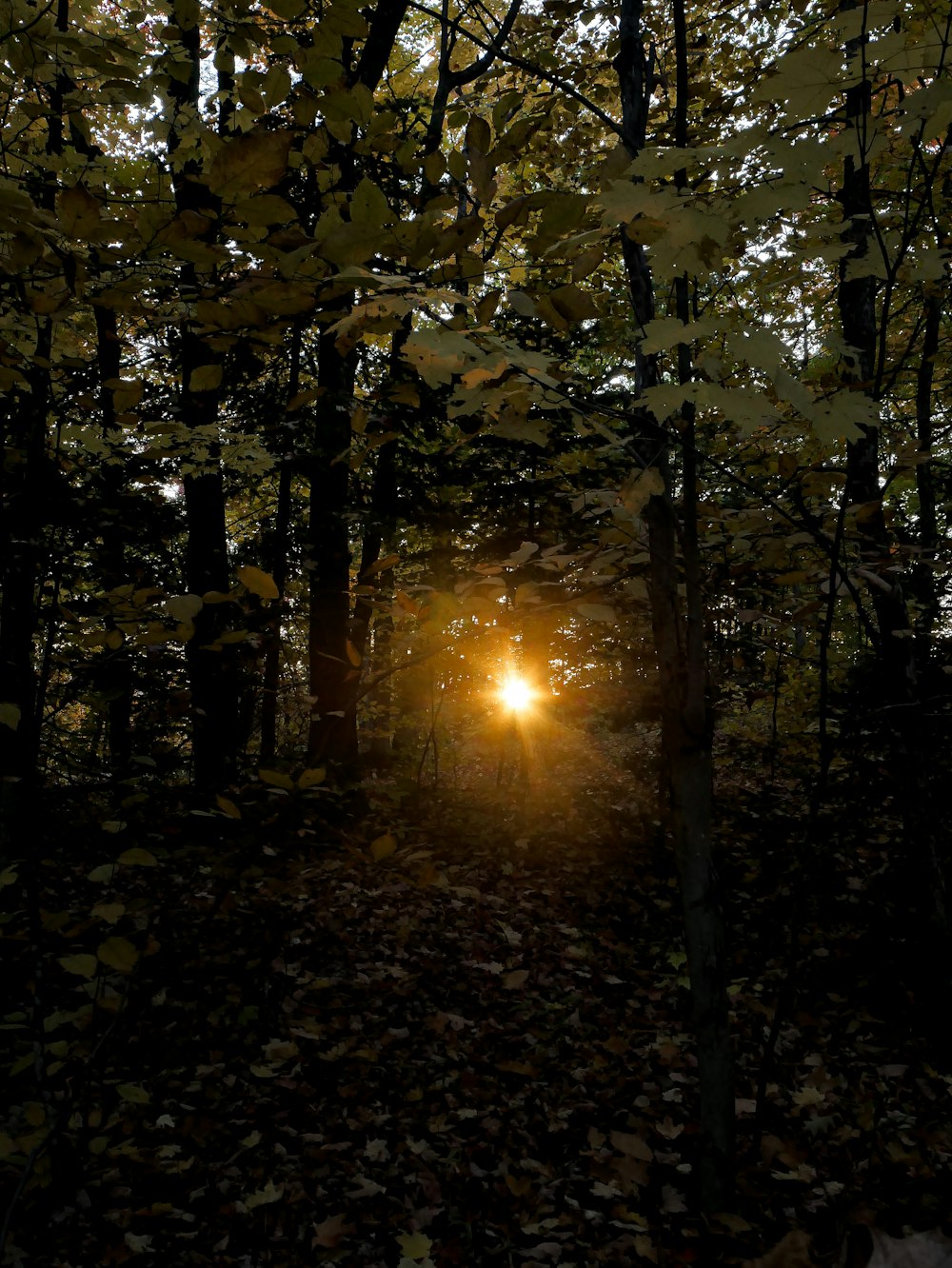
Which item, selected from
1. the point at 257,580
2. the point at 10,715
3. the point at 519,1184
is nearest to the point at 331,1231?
the point at 519,1184

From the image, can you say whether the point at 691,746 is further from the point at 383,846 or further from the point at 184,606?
the point at 184,606

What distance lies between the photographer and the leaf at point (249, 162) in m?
1.35

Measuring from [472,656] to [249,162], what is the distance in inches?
263

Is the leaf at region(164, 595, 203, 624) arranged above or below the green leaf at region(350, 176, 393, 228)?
below

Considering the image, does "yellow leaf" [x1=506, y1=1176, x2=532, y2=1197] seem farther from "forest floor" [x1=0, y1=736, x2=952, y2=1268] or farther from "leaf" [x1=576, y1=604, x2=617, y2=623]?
"leaf" [x1=576, y1=604, x2=617, y2=623]

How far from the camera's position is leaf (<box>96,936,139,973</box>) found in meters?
1.74

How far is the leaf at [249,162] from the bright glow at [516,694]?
26.7ft

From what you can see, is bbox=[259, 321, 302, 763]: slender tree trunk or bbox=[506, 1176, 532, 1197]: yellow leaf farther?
Result: bbox=[259, 321, 302, 763]: slender tree trunk

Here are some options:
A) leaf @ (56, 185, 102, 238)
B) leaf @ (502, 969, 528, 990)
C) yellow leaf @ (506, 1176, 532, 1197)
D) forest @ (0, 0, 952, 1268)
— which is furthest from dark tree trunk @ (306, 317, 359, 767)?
leaf @ (56, 185, 102, 238)

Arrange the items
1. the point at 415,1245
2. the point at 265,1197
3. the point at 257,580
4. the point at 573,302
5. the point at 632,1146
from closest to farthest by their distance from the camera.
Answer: the point at 573,302, the point at 257,580, the point at 415,1245, the point at 265,1197, the point at 632,1146

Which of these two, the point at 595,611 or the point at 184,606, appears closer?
the point at 184,606

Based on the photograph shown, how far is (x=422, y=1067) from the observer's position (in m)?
4.05

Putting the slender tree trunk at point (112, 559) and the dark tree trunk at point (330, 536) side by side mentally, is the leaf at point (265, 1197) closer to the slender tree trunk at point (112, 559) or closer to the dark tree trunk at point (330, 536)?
the slender tree trunk at point (112, 559)

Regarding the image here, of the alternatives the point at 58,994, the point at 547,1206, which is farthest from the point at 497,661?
the point at 547,1206
